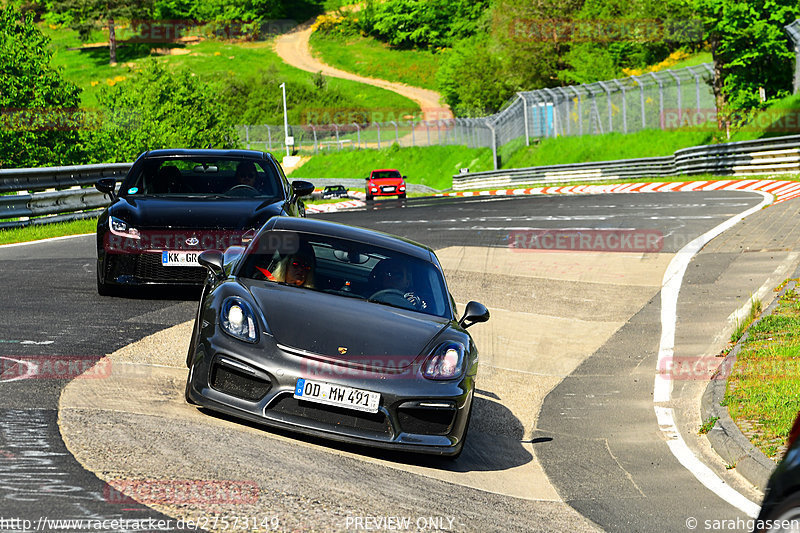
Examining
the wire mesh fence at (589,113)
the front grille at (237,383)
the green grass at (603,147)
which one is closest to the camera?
the front grille at (237,383)

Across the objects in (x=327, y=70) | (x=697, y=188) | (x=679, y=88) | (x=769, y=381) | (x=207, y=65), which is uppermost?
(x=769, y=381)

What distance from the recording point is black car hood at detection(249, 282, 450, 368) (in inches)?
245

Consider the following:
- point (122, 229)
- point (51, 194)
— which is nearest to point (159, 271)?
point (122, 229)

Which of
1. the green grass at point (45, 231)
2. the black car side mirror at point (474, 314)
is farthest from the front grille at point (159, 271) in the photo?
the green grass at point (45, 231)

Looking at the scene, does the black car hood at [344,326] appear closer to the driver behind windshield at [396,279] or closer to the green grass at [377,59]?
the driver behind windshield at [396,279]

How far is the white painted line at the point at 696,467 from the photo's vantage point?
6.00 meters

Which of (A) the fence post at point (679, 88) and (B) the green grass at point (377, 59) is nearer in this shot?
(A) the fence post at point (679, 88)

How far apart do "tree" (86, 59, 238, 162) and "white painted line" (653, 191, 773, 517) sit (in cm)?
4112

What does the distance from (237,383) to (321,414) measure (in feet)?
1.88

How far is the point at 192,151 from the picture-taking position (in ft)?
39.1

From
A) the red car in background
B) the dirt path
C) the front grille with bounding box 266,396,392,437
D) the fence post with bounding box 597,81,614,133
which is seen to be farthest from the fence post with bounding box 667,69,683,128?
the dirt path

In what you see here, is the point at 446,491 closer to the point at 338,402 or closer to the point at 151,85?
the point at 338,402

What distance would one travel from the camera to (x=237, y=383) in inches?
246

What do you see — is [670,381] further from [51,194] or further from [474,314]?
[51,194]
